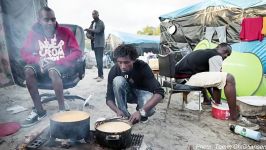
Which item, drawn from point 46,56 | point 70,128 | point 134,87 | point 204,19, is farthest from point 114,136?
point 204,19

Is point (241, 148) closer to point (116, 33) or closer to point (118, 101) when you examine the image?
point (118, 101)

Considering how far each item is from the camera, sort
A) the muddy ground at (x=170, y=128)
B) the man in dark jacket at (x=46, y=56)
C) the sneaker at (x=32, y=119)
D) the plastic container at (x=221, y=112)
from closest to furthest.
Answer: the muddy ground at (x=170, y=128), the sneaker at (x=32, y=119), the man in dark jacket at (x=46, y=56), the plastic container at (x=221, y=112)

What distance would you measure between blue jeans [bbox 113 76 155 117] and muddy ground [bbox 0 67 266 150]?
0.43m

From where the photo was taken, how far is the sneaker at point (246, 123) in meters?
3.64

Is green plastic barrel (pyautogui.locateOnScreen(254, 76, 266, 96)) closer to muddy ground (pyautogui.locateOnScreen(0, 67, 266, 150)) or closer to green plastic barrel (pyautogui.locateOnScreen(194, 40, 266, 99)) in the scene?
green plastic barrel (pyautogui.locateOnScreen(194, 40, 266, 99))

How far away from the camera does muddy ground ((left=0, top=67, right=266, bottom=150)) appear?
122 inches

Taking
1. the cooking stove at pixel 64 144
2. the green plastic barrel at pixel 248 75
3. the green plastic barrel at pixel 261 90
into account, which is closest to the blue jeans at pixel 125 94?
the cooking stove at pixel 64 144

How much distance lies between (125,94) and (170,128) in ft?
3.03

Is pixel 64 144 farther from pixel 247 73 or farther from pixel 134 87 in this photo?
pixel 247 73

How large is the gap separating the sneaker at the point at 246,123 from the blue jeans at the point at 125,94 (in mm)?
1499

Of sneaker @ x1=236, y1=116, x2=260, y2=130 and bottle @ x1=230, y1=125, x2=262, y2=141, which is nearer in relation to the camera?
bottle @ x1=230, y1=125, x2=262, y2=141

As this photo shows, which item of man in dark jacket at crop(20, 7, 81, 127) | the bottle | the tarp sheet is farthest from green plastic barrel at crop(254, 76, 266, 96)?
the tarp sheet

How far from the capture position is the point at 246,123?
3803 mm

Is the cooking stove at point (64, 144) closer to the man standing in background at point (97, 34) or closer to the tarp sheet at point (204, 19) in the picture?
Answer: the man standing in background at point (97, 34)
